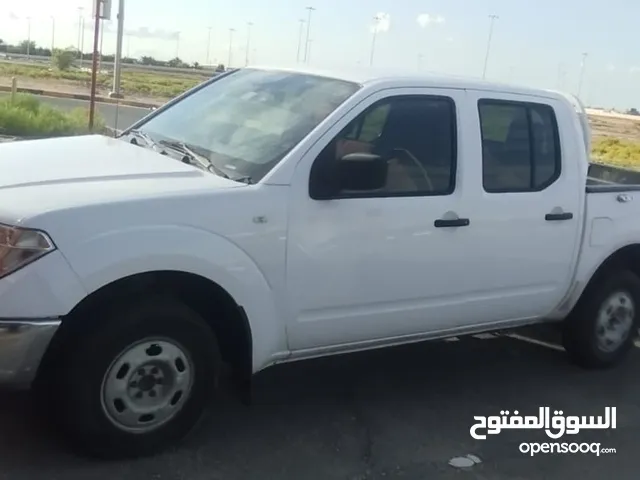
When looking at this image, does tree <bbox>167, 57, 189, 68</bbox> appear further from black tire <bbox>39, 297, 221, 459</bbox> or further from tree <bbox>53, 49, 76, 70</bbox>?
black tire <bbox>39, 297, 221, 459</bbox>

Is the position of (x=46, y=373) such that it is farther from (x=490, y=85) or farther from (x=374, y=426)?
(x=490, y=85)

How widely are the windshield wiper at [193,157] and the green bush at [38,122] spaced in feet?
38.0

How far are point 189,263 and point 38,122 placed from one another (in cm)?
1390

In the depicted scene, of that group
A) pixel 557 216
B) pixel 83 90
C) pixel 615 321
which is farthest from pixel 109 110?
pixel 557 216

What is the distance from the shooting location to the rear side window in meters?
5.19

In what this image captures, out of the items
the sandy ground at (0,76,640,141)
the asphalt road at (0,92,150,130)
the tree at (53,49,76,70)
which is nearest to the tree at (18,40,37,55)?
the tree at (53,49,76,70)

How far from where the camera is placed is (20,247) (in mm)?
3584

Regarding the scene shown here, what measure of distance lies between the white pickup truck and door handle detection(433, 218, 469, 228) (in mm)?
→ 11

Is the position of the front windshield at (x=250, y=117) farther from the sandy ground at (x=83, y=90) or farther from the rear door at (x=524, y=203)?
the sandy ground at (x=83, y=90)

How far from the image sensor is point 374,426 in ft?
15.9

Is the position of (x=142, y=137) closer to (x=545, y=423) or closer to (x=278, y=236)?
(x=278, y=236)

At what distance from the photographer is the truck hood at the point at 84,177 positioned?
3.75 m

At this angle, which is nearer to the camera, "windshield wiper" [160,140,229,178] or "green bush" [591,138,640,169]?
"windshield wiper" [160,140,229,178]

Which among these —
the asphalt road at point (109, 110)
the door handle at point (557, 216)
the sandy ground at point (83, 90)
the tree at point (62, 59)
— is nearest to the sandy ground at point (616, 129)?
the sandy ground at point (83, 90)
